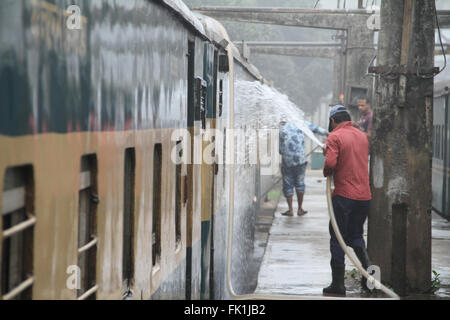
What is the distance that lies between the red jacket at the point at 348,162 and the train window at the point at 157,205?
3.35 metres

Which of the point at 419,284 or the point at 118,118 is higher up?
the point at 118,118

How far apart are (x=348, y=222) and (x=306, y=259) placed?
2.80 meters

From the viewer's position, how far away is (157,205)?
424 centimetres

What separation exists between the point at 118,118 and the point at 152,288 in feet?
3.70

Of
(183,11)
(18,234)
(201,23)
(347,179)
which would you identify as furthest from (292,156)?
(18,234)

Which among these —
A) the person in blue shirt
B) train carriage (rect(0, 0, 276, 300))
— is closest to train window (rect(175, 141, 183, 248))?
train carriage (rect(0, 0, 276, 300))

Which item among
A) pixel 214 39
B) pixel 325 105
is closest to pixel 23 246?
pixel 214 39

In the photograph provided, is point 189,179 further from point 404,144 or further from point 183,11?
point 404,144
